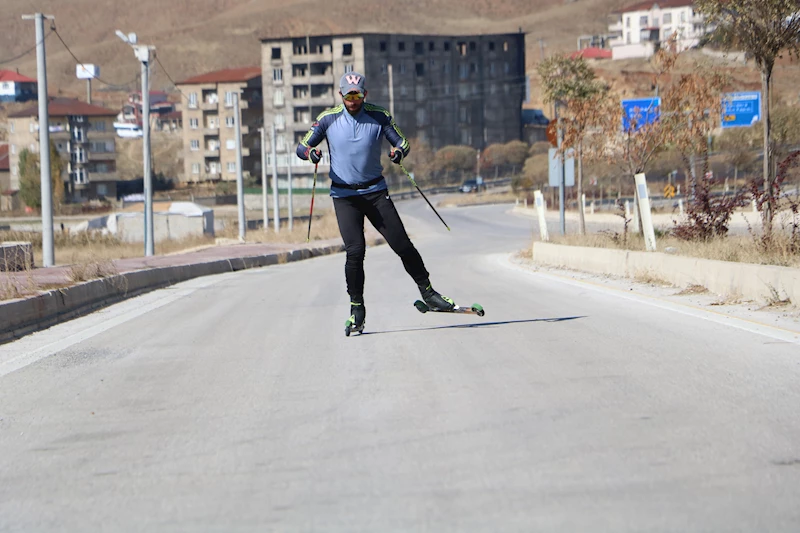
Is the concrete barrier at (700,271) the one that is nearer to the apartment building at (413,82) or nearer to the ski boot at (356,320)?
the ski boot at (356,320)

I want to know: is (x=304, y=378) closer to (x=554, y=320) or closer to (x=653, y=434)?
(x=653, y=434)

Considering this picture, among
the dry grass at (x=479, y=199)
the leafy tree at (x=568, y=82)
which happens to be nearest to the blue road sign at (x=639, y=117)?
the leafy tree at (x=568, y=82)

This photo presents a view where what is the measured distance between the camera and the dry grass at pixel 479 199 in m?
97.1

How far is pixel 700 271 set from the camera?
13891mm

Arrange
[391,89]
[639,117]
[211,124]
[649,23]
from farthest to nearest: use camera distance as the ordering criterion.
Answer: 1. [649,23]
2. [211,124]
3. [391,89]
4. [639,117]

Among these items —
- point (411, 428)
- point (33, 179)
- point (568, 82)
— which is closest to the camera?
point (411, 428)

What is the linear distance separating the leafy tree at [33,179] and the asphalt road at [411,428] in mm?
113477

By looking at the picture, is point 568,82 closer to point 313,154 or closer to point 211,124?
point 313,154

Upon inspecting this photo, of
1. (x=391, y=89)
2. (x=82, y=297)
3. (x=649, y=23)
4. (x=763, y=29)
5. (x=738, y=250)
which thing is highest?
(x=649, y=23)

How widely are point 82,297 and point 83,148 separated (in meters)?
128

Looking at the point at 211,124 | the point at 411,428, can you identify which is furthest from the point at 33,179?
the point at 411,428

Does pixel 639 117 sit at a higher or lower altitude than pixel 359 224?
higher

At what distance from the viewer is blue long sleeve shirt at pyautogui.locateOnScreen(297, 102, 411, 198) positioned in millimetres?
9633

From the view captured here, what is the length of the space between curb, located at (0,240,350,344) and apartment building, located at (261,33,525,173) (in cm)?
9779
